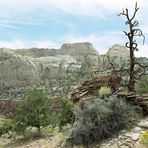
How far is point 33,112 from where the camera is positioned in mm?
22438

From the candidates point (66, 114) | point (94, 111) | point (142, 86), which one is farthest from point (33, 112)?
point (94, 111)

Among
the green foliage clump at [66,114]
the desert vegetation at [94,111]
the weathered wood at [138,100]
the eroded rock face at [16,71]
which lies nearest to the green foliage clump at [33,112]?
the desert vegetation at [94,111]

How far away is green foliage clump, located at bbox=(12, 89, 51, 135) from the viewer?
22.4 meters

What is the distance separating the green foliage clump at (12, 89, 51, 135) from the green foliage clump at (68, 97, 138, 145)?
757 centimetres

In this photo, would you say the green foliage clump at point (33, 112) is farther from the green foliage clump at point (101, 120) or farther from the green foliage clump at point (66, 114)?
the green foliage clump at point (101, 120)

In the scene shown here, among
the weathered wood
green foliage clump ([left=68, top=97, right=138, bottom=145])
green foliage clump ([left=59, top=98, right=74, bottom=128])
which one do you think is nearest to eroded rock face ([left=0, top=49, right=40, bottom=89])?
green foliage clump ([left=59, top=98, right=74, bottom=128])

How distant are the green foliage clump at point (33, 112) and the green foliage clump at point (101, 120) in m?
7.57

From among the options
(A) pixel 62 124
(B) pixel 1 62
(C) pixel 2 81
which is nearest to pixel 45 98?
(A) pixel 62 124

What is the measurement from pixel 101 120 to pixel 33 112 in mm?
8538

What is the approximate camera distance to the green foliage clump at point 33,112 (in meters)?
22.4

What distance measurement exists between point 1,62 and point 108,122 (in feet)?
353

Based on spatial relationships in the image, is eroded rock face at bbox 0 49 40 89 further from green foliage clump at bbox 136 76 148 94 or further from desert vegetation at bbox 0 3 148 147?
green foliage clump at bbox 136 76 148 94

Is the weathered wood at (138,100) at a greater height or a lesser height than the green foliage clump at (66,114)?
greater

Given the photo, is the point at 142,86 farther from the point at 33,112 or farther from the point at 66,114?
the point at 33,112
